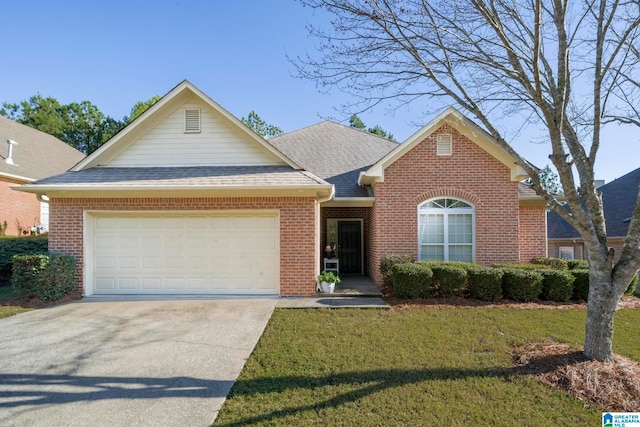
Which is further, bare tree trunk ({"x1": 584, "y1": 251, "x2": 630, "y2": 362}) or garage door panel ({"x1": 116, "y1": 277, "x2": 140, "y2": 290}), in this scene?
garage door panel ({"x1": 116, "y1": 277, "x2": 140, "y2": 290})

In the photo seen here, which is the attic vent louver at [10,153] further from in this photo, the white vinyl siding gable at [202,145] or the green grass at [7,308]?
the white vinyl siding gable at [202,145]

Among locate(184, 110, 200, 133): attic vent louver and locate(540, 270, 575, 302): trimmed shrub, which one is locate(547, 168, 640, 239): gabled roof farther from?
locate(184, 110, 200, 133): attic vent louver

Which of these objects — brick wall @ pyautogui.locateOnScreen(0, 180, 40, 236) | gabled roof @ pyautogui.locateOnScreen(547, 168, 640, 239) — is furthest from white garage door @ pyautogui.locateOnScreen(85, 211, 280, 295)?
gabled roof @ pyautogui.locateOnScreen(547, 168, 640, 239)

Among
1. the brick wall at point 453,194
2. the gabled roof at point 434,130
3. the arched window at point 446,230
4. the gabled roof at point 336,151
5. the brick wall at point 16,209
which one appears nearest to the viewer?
the gabled roof at point 434,130

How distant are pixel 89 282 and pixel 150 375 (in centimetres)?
613

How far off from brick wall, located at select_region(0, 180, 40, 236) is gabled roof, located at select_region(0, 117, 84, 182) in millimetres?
725

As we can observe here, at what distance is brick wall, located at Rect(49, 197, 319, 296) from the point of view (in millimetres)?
8734

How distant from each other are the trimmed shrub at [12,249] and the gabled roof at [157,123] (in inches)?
167

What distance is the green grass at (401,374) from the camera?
346 centimetres

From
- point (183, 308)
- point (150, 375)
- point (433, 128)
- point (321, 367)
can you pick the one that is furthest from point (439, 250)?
point (150, 375)

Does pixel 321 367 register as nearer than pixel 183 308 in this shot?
Yes

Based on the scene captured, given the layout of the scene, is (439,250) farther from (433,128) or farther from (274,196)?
(274,196)

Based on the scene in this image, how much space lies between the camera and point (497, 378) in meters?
4.28

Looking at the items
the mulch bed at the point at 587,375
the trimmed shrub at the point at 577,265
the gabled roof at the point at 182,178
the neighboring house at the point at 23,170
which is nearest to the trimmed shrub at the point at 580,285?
Answer: the trimmed shrub at the point at 577,265
